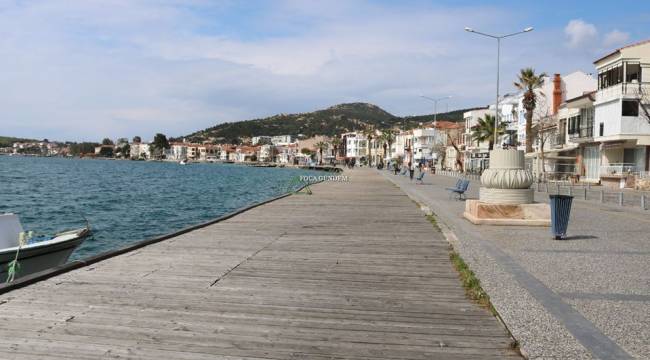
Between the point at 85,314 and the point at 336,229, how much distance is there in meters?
8.35

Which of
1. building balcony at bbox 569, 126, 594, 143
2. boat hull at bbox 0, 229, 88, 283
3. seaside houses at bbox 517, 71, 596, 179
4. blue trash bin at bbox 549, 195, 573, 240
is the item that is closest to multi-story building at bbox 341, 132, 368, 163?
seaside houses at bbox 517, 71, 596, 179

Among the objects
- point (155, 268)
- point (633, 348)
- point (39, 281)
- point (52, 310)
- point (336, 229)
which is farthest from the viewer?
point (336, 229)

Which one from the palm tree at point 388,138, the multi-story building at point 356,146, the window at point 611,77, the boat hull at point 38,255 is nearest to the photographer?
the boat hull at point 38,255

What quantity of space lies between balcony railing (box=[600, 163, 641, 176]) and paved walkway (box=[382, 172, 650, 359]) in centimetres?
2903

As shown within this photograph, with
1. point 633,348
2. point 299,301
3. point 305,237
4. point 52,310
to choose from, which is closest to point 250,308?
point 299,301

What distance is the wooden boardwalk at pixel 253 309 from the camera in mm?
4648

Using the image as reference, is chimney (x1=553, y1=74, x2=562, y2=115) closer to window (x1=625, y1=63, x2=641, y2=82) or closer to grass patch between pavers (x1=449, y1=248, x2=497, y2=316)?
window (x1=625, y1=63, x2=641, y2=82)

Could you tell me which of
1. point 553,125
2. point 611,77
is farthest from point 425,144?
point 611,77

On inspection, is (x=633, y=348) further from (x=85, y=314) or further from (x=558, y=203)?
(x=558, y=203)

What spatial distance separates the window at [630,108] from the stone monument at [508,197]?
1186 inches

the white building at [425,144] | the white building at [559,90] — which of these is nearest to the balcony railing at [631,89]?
the white building at [559,90]

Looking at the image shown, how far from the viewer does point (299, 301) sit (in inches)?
244

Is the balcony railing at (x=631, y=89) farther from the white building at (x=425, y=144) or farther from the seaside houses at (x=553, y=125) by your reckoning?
the white building at (x=425, y=144)

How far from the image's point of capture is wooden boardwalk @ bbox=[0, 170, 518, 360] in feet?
15.3
